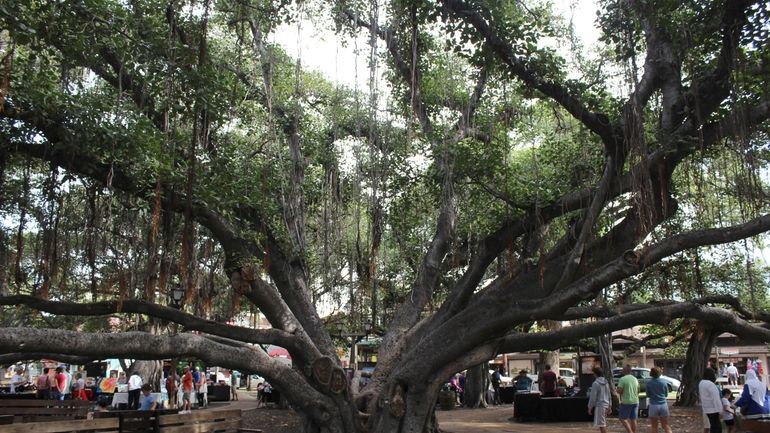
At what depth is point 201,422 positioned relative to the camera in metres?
7.54

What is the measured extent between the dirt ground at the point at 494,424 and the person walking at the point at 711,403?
3.41m

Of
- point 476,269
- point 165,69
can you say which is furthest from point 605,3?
point 165,69

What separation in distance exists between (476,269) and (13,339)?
18.8 feet

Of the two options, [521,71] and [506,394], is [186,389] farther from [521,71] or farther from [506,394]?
[521,71]

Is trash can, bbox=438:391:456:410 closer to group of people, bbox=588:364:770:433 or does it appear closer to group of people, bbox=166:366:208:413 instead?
group of people, bbox=166:366:208:413

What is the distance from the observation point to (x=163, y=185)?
24.6 ft

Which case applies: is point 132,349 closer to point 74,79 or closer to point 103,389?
point 74,79

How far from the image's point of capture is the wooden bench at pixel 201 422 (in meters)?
7.18

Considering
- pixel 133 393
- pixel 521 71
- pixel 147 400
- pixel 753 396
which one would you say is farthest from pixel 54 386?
pixel 753 396

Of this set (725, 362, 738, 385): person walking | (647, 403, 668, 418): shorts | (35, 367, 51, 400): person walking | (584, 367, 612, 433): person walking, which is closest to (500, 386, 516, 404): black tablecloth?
(725, 362, 738, 385): person walking

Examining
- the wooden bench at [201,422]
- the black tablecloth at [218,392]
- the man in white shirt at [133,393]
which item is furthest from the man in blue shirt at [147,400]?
the black tablecloth at [218,392]

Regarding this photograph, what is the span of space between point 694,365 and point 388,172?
36.0 ft

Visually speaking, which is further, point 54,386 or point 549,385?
point 54,386

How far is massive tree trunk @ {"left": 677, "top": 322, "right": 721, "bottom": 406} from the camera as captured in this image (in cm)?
1562
